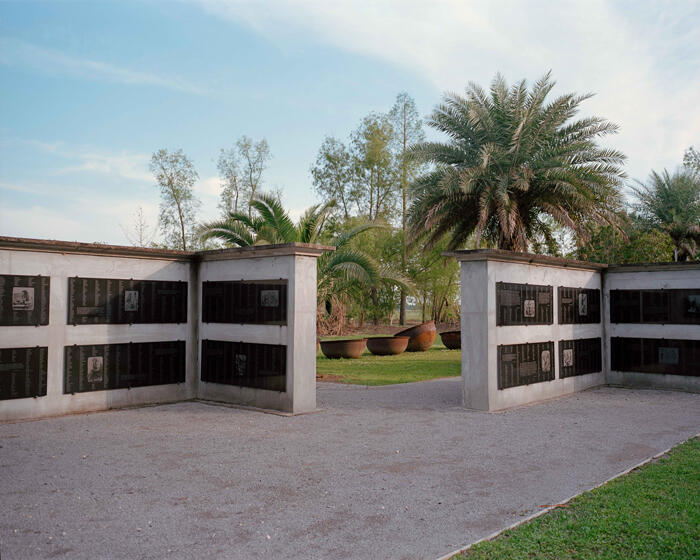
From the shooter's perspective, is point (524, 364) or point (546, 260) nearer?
point (524, 364)

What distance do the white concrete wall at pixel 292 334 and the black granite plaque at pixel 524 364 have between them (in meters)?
3.29

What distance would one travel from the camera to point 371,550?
4.50 metres

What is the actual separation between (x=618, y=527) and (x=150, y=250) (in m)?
Result: 8.87

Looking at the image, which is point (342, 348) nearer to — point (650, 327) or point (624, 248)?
point (650, 327)

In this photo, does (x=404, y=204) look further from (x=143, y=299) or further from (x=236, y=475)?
(x=236, y=475)

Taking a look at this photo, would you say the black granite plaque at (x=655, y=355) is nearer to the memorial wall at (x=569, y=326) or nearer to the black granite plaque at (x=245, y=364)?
the memorial wall at (x=569, y=326)

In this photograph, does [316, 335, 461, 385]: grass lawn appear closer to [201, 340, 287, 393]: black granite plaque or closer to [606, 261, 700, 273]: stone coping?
[201, 340, 287, 393]: black granite plaque

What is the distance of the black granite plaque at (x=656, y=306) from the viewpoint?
12961 mm

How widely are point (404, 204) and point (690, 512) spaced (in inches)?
1519

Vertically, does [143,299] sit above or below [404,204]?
below

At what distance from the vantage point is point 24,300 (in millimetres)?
9633

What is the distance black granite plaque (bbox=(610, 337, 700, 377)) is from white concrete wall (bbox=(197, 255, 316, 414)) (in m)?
7.48

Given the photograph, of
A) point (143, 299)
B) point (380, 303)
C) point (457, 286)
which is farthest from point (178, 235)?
point (143, 299)

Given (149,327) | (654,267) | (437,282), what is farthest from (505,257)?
(437,282)
